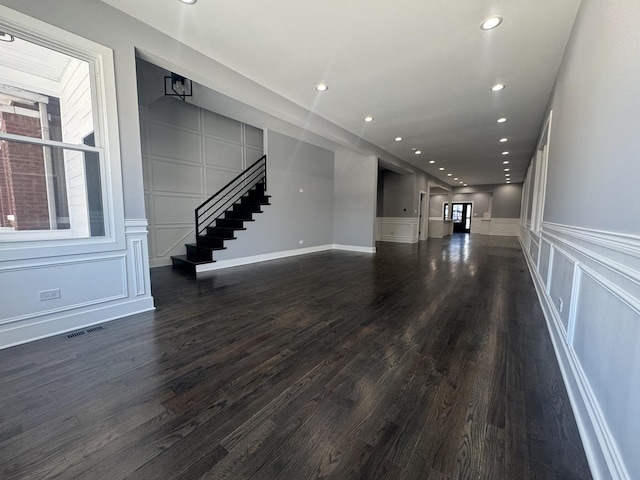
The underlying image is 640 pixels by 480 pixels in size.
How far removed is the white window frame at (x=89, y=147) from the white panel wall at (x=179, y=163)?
2693 millimetres

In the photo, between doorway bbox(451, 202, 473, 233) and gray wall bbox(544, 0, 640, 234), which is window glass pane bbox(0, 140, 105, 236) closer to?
gray wall bbox(544, 0, 640, 234)

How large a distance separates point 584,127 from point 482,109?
125 inches

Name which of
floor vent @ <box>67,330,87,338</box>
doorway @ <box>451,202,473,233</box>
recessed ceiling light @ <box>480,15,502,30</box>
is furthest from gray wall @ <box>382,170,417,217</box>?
floor vent @ <box>67,330,87,338</box>

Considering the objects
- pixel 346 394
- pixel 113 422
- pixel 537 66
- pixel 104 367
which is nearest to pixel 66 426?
pixel 113 422

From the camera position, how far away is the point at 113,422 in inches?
56.6

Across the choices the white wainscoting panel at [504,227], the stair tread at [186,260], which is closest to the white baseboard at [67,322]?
the stair tread at [186,260]

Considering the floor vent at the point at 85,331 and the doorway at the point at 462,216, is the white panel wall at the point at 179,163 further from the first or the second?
the doorway at the point at 462,216

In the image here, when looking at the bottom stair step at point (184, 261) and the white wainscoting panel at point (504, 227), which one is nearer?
the bottom stair step at point (184, 261)

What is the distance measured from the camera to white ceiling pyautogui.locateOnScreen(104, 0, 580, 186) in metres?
2.47

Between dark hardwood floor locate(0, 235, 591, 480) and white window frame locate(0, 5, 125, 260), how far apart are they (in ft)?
2.71

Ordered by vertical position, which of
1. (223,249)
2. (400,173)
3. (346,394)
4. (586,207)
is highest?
(400,173)

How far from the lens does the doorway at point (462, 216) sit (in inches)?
699

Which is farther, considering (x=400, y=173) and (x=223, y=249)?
(x=400, y=173)

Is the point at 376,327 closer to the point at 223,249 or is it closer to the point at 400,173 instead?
the point at 223,249
